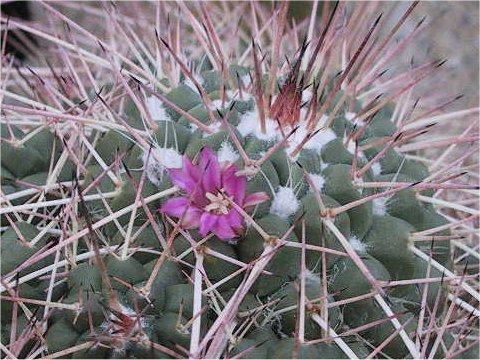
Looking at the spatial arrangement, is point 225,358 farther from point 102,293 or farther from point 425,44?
point 425,44

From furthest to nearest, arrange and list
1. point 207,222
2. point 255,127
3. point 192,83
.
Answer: point 192,83 < point 255,127 < point 207,222

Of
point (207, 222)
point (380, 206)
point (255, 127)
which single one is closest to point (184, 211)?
point (207, 222)

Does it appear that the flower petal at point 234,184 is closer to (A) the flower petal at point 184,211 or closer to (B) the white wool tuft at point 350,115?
(A) the flower petal at point 184,211

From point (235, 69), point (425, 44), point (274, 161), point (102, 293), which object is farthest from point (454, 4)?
point (102, 293)

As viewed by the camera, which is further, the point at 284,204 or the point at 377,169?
the point at 377,169

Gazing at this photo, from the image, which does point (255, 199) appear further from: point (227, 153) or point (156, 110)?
point (156, 110)

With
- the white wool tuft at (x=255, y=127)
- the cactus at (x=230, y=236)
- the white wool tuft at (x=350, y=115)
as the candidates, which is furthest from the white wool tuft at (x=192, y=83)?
the white wool tuft at (x=350, y=115)

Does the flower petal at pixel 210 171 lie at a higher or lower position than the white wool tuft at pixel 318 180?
higher

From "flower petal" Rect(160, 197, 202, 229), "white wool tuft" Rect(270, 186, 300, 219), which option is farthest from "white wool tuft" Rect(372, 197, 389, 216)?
"flower petal" Rect(160, 197, 202, 229)

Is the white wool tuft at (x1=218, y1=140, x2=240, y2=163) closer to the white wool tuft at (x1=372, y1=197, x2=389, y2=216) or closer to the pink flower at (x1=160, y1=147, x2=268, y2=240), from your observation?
the pink flower at (x1=160, y1=147, x2=268, y2=240)
